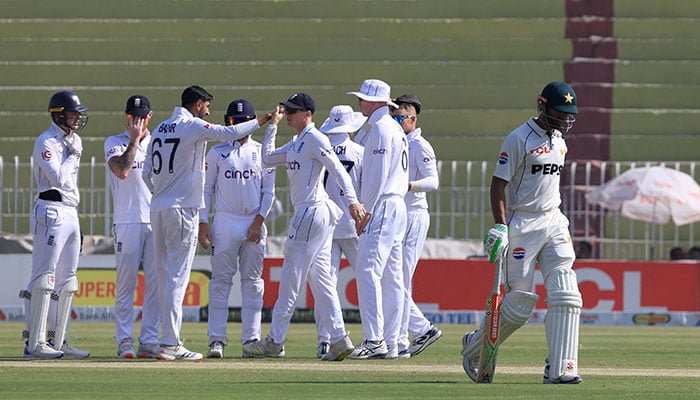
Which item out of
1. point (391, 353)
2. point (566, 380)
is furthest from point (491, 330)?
point (391, 353)

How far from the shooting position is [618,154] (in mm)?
29062

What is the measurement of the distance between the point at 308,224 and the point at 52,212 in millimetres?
1968

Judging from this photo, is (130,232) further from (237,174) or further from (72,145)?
(237,174)

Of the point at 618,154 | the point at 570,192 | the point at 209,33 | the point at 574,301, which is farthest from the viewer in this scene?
the point at 209,33

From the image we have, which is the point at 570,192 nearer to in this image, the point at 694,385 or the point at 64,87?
the point at 64,87

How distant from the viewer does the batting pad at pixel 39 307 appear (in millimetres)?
12234

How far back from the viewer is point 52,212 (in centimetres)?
1223

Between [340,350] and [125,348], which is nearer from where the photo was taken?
[340,350]

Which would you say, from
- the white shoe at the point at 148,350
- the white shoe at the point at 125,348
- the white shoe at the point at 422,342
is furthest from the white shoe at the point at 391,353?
the white shoe at the point at 125,348

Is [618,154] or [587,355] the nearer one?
[587,355]

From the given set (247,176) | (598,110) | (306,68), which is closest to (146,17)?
(306,68)

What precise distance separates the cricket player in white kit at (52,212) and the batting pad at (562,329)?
13.9 ft

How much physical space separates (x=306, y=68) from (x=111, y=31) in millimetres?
4141

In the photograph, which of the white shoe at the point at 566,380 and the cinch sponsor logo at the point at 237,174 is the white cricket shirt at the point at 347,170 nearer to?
the cinch sponsor logo at the point at 237,174
